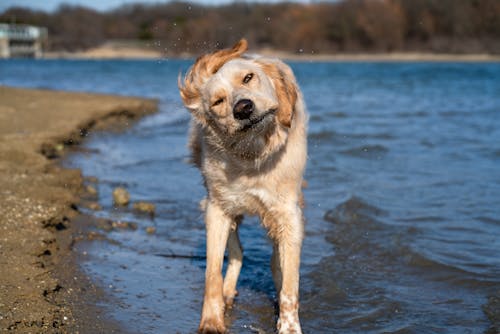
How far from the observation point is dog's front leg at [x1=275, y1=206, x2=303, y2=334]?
14.0 feet

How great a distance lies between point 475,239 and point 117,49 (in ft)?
338

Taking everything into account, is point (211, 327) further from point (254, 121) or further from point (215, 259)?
point (254, 121)

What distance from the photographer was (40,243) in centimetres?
534

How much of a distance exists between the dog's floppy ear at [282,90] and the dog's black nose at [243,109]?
14.0 inches

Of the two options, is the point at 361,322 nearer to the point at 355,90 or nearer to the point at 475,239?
the point at 475,239

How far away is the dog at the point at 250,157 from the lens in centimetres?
392

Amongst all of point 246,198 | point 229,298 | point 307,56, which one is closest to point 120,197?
point 229,298

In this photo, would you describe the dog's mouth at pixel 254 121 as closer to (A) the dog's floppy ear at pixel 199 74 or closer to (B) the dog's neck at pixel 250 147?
(B) the dog's neck at pixel 250 147

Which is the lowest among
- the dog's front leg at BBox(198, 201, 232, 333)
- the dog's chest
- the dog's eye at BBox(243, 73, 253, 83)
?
the dog's front leg at BBox(198, 201, 232, 333)

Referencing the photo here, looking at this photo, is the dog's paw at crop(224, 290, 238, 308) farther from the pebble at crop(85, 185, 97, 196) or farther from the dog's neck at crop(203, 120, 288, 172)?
the pebble at crop(85, 185, 97, 196)

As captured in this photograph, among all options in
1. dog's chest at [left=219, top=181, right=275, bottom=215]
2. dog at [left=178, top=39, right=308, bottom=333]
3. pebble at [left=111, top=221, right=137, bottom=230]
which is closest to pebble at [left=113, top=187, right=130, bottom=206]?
pebble at [left=111, top=221, right=137, bottom=230]

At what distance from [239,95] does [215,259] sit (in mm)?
1241

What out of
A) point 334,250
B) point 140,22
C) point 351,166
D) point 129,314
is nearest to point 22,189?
point 129,314

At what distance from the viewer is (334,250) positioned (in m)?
6.43
